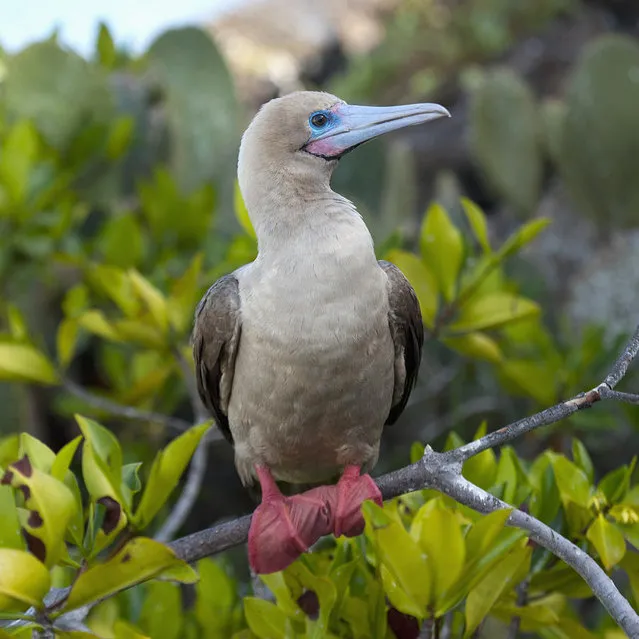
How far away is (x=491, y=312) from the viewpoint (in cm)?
268

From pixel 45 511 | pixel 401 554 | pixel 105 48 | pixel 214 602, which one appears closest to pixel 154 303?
pixel 214 602

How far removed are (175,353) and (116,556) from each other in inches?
53.7

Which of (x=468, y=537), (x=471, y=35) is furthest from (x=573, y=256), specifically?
(x=471, y=35)

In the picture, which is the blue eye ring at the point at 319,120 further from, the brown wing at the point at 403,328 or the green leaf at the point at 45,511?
the green leaf at the point at 45,511

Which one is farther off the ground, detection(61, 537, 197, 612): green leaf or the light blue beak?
the light blue beak

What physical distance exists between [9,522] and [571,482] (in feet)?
3.89

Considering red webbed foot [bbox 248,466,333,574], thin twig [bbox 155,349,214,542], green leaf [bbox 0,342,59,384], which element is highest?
green leaf [bbox 0,342,59,384]

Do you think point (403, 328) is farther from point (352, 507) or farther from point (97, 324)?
point (97, 324)

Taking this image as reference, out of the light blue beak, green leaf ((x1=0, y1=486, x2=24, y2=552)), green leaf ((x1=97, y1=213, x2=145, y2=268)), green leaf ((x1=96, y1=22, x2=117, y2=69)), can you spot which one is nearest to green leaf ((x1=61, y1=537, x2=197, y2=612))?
green leaf ((x1=0, y1=486, x2=24, y2=552))

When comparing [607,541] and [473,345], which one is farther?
[473,345]

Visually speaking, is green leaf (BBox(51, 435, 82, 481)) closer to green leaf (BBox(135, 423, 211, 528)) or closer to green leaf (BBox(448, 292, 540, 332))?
green leaf (BBox(135, 423, 211, 528))

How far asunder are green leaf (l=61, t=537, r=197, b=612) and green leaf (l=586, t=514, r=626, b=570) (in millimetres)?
891

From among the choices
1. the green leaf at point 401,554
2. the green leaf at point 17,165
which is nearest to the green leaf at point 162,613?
the green leaf at point 401,554

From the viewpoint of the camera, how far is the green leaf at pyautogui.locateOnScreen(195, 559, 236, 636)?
239cm
